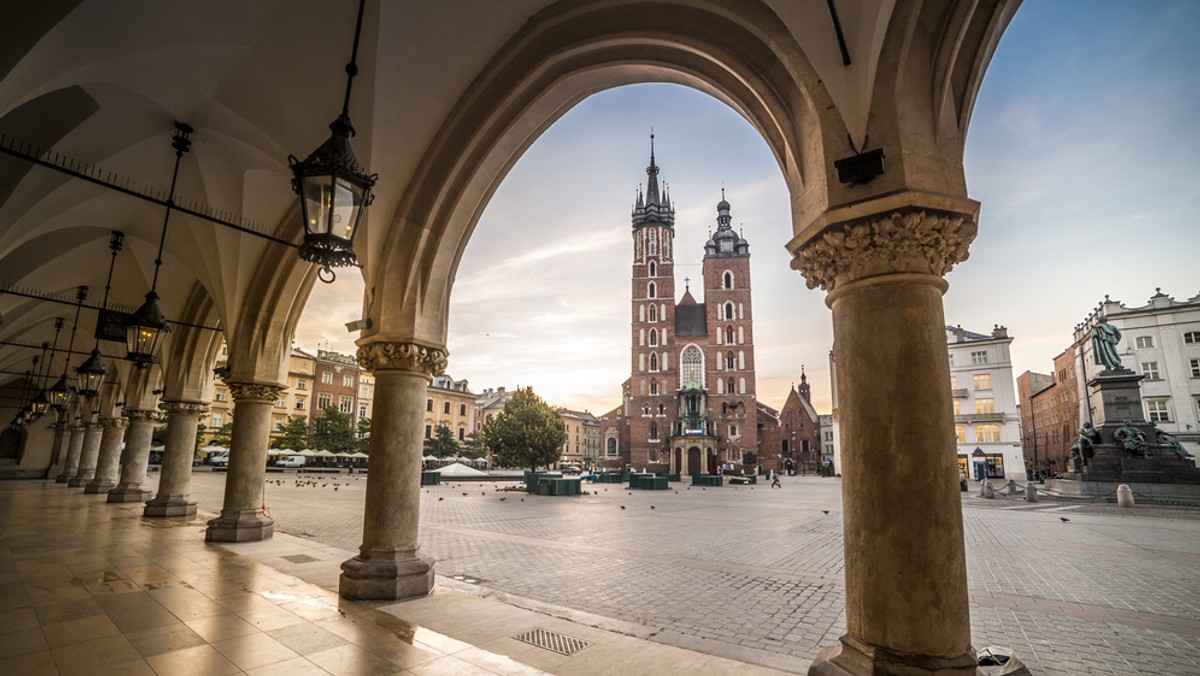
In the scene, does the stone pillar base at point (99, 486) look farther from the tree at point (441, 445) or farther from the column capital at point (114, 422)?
the tree at point (441, 445)

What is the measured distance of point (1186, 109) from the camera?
6.70 meters

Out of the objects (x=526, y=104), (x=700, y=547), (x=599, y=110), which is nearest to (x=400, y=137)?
(x=526, y=104)

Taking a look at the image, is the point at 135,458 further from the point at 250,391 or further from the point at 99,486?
the point at 250,391

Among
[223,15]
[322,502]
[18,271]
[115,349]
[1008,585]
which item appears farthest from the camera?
[322,502]

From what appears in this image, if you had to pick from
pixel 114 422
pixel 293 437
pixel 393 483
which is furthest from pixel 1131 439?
Result: pixel 293 437

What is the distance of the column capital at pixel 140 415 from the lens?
1573 centimetres

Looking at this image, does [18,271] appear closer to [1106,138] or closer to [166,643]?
[166,643]

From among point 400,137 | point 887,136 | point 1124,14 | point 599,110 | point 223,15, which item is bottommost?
point 887,136

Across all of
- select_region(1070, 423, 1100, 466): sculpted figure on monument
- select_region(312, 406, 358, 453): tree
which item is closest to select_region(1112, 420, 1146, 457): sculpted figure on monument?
select_region(1070, 423, 1100, 466): sculpted figure on monument

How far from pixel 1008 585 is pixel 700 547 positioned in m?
4.93

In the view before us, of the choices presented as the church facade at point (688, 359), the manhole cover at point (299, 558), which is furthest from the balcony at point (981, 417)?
the manhole cover at point (299, 558)

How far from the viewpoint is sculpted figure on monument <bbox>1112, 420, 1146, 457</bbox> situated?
19.7 m

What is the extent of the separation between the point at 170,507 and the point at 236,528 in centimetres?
493

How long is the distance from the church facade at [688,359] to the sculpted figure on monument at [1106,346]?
38407 millimetres
